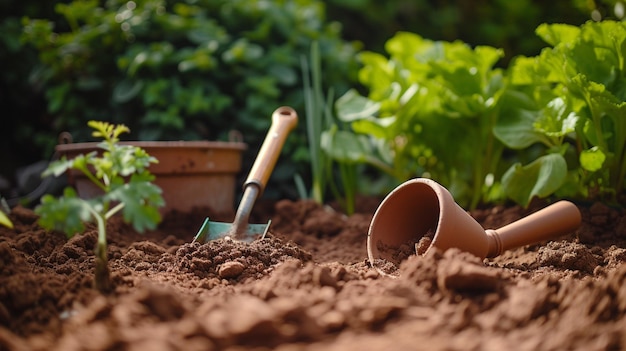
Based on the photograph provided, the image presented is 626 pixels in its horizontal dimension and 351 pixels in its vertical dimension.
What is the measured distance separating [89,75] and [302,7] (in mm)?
1298

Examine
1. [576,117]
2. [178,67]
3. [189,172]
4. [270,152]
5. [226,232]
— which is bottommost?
[226,232]

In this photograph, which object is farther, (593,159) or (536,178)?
(536,178)

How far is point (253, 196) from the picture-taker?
1958 millimetres

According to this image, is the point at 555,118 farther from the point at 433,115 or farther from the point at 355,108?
the point at 355,108

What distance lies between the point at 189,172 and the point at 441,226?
1171 mm

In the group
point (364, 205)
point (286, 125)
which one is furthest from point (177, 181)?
point (364, 205)

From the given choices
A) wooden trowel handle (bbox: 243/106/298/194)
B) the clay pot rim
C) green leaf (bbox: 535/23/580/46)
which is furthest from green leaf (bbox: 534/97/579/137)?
the clay pot rim

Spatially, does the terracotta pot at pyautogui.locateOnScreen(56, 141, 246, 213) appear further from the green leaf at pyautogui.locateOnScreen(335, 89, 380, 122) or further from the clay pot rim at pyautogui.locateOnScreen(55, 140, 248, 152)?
the green leaf at pyautogui.locateOnScreen(335, 89, 380, 122)

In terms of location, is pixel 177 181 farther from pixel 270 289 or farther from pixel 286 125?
pixel 270 289

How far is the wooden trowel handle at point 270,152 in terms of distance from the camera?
6.59 feet

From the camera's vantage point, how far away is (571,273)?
1517mm

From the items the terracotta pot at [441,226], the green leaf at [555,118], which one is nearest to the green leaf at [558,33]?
the green leaf at [555,118]

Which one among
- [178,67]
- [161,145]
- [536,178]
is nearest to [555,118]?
[536,178]

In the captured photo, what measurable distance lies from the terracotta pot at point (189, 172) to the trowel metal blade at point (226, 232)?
470mm
